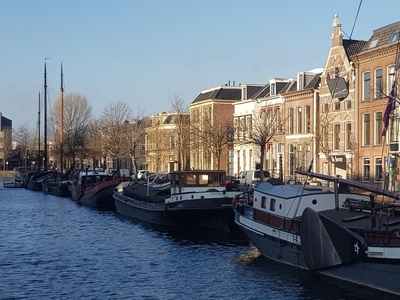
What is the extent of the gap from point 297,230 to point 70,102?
98.9 meters

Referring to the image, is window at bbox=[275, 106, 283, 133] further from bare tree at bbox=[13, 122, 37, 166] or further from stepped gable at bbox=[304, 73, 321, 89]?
bare tree at bbox=[13, 122, 37, 166]

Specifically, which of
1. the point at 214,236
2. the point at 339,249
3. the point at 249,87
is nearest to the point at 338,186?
the point at 339,249

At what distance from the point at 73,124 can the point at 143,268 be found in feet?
309

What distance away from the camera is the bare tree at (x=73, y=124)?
109500 millimetres

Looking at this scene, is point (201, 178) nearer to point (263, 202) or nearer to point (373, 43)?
point (263, 202)

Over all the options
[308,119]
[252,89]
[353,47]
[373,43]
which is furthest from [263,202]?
[252,89]

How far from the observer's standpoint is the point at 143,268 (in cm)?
2772

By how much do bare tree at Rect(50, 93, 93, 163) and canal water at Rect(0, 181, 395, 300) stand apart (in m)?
67.3

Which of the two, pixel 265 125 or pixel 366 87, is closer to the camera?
pixel 366 87

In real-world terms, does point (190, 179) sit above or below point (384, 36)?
below

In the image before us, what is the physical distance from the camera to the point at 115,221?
156ft

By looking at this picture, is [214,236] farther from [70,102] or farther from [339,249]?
[70,102]

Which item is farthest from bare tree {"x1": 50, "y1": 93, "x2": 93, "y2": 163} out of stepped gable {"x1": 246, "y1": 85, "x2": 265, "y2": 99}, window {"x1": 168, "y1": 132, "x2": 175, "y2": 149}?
stepped gable {"x1": 246, "y1": 85, "x2": 265, "y2": 99}

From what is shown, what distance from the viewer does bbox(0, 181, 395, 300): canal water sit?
23188mm
